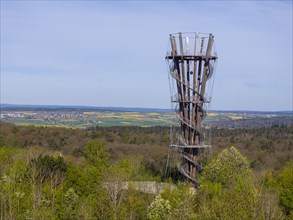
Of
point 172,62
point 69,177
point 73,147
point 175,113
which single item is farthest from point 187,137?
point 73,147

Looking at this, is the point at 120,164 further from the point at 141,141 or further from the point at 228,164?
the point at 141,141

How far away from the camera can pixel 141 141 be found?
10362 centimetres

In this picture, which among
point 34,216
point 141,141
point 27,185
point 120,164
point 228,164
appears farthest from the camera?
point 141,141

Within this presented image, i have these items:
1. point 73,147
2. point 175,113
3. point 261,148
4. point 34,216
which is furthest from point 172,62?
point 261,148

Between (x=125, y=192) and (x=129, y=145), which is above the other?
(x=125, y=192)

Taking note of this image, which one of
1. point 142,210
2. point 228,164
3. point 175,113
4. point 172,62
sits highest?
point 172,62

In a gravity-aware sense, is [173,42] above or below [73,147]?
above

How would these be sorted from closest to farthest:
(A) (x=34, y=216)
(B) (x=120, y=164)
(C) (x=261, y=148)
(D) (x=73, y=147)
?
(A) (x=34, y=216)
(B) (x=120, y=164)
(D) (x=73, y=147)
(C) (x=261, y=148)

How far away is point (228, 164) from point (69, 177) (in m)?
14.5

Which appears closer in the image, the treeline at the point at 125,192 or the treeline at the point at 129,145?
the treeline at the point at 125,192

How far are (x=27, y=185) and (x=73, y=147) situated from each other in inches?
1926

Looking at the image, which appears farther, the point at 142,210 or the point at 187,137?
the point at 187,137

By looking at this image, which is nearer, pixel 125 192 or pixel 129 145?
pixel 125 192

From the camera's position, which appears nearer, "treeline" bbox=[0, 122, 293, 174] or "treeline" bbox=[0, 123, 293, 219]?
"treeline" bbox=[0, 123, 293, 219]
